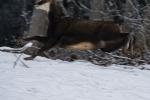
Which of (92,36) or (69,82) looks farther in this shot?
(69,82)

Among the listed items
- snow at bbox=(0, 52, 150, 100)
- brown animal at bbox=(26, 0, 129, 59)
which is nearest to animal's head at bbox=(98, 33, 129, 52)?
brown animal at bbox=(26, 0, 129, 59)

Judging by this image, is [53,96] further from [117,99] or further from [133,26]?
[133,26]

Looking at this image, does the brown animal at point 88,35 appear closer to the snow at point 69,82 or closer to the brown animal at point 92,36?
the brown animal at point 92,36

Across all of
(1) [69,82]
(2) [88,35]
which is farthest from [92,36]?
(1) [69,82]

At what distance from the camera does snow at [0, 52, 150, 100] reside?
6762 millimetres

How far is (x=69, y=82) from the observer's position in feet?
24.9

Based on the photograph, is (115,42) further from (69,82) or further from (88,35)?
(69,82)

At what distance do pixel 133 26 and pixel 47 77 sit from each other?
159 inches

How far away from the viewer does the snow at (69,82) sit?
6.76 meters

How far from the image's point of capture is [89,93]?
22.8ft

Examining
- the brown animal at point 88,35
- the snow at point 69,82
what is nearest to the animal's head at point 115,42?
the brown animal at point 88,35

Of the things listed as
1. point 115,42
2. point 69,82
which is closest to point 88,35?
point 115,42

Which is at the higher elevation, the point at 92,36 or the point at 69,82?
the point at 92,36

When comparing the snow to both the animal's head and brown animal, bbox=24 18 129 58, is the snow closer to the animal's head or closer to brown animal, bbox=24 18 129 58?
brown animal, bbox=24 18 129 58
